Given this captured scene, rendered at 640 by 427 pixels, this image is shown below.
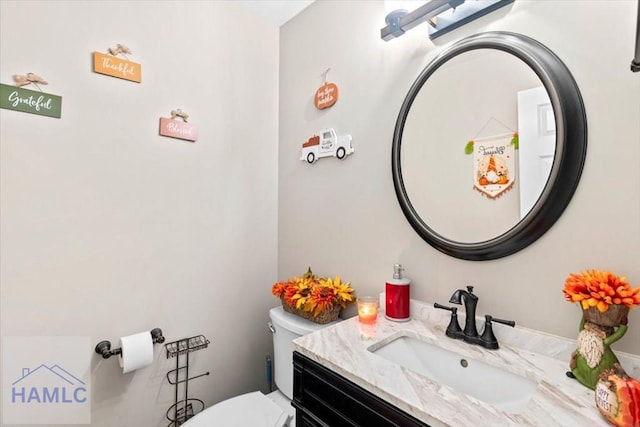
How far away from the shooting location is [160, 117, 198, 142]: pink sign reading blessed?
1.38 metres

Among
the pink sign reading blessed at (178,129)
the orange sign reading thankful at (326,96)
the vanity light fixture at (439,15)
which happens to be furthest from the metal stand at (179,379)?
the vanity light fixture at (439,15)

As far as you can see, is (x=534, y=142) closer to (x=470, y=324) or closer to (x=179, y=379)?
(x=470, y=324)

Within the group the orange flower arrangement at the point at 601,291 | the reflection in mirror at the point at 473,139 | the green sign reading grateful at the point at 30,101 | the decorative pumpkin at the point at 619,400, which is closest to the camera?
the decorative pumpkin at the point at 619,400

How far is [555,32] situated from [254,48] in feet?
4.65

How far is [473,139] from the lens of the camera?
3.26 feet

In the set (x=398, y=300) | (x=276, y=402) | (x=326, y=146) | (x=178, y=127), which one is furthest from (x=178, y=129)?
(x=276, y=402)

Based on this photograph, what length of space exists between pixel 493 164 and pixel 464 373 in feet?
2.09

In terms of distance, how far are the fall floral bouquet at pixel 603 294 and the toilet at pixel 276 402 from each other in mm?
874

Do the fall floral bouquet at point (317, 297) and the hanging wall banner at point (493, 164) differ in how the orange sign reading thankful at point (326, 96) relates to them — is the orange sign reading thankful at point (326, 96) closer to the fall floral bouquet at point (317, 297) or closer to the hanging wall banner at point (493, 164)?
the hanging wall banner at point (493, 164)

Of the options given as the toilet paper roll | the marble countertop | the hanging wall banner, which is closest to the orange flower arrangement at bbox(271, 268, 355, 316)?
the marble countertop

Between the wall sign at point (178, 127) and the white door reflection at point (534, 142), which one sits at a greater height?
the wall sign at point (178, 127)

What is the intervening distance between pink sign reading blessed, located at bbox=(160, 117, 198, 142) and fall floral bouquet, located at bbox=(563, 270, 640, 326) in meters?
1.53

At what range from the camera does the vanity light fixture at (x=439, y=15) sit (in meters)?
0.94

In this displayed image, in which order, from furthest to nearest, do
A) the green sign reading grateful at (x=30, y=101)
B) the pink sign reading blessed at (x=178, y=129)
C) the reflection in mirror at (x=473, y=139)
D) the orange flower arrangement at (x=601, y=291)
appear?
the pink sign reading blessed at (x=178, y=129) < the green sign reading grateful at (x=30, y=101) < the reflection in mirror at (x=473, y=139) < the orange flower arrangement at (x=601, y=291)
